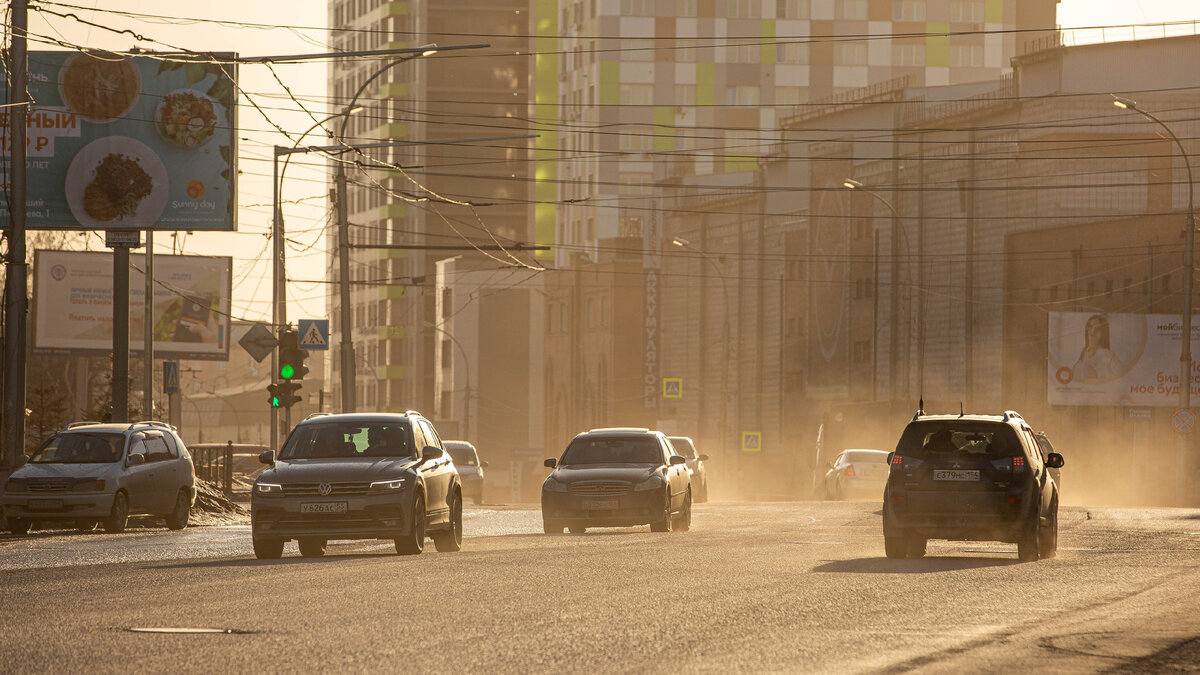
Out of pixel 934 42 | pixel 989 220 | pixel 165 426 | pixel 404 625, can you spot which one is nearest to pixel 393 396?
pixel 934 42

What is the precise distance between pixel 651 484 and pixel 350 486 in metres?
7.56

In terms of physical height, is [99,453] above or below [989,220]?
below

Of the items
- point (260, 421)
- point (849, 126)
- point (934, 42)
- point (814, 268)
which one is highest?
point (934, 42)

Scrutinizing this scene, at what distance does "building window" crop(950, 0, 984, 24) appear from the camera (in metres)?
123

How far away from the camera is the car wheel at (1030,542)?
63.6 feet

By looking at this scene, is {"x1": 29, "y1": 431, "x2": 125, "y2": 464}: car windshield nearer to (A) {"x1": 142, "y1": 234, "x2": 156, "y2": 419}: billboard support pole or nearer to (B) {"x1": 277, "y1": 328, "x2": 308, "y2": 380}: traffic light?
(B) {"x1": 277, "y1": 328, "x2": 308, "y2": 380}: traffic light

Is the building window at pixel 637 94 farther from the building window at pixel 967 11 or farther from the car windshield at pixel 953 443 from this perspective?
the car windshield at pixel 953 443

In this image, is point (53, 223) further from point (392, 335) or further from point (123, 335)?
point (392, 335)

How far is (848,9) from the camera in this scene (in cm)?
12262

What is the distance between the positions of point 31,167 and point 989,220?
130ft

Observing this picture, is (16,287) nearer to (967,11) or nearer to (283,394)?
(283,394)

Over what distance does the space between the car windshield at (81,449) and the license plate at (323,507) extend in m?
9.15

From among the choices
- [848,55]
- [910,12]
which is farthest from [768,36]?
[910,12]

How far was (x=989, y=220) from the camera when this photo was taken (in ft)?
223
